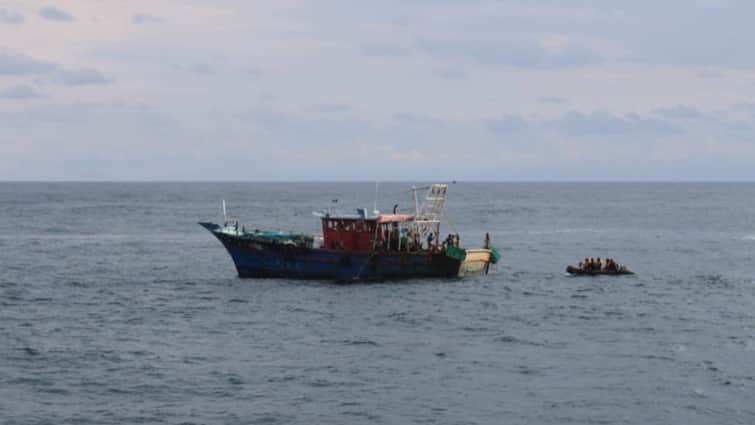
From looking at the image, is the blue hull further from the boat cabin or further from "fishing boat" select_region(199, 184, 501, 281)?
the boat cabin

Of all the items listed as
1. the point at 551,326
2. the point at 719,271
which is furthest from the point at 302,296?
the point at 719,271

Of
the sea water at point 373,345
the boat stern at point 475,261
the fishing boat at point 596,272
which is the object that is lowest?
the sea water at point 373,345

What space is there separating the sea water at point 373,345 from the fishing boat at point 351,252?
1.18 m

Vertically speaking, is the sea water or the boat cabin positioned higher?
the boat cabin

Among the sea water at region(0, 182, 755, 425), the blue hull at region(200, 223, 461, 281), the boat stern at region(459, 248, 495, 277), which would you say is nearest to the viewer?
the sea water at region(0, 182, 755, 425)

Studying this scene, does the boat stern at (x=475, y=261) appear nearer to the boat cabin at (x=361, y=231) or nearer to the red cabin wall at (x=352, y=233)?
the boat cabin at (x=361, y=231)

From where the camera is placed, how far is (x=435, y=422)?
37.8 m

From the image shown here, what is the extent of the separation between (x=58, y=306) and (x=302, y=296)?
1493cm

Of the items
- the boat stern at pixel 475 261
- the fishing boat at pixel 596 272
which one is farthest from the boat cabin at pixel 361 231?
the fishing boat at pixel 596 272

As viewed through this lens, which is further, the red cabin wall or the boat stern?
the boat stern

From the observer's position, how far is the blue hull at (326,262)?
7106 cm

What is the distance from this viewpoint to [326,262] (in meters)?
71.2

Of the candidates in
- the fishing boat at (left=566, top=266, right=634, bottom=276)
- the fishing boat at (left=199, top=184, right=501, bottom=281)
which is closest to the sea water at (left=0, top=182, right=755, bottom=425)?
the fishing boat at (left=566, top=266, right=634, bottom=276)

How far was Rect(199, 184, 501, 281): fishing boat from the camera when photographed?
71.1m
